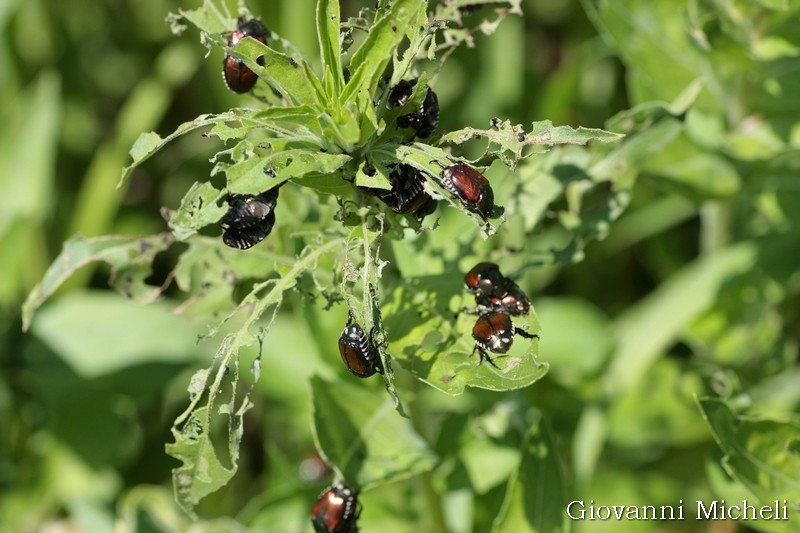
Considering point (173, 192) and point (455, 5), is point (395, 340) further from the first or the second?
point (173, 192)

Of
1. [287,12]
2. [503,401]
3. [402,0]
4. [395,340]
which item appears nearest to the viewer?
[402,0]

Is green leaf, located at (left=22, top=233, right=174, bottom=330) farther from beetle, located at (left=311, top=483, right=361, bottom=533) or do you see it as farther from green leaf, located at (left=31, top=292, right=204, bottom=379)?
green leaf, located at (left=31, top=292, right=204, bottom=379)

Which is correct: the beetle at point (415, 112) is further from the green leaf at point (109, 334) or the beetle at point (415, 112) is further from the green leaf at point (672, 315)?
the green leaf at point (109, 334)

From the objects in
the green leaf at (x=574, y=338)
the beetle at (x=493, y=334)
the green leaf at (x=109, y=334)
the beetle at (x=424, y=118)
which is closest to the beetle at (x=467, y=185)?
the beetle at (x=424, y=118)

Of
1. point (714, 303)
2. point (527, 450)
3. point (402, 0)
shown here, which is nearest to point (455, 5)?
point (402, 0)

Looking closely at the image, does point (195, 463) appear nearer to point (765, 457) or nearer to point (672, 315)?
point (765, 457)

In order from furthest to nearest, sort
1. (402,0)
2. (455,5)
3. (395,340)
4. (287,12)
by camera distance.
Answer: (287,12) → (455,5) → (395,340) → (402,0)

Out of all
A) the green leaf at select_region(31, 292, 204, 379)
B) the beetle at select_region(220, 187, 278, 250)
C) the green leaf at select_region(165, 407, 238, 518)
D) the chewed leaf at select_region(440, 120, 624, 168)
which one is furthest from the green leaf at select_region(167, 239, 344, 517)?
the green leaf at select_region(31, 292, 204, 379)
